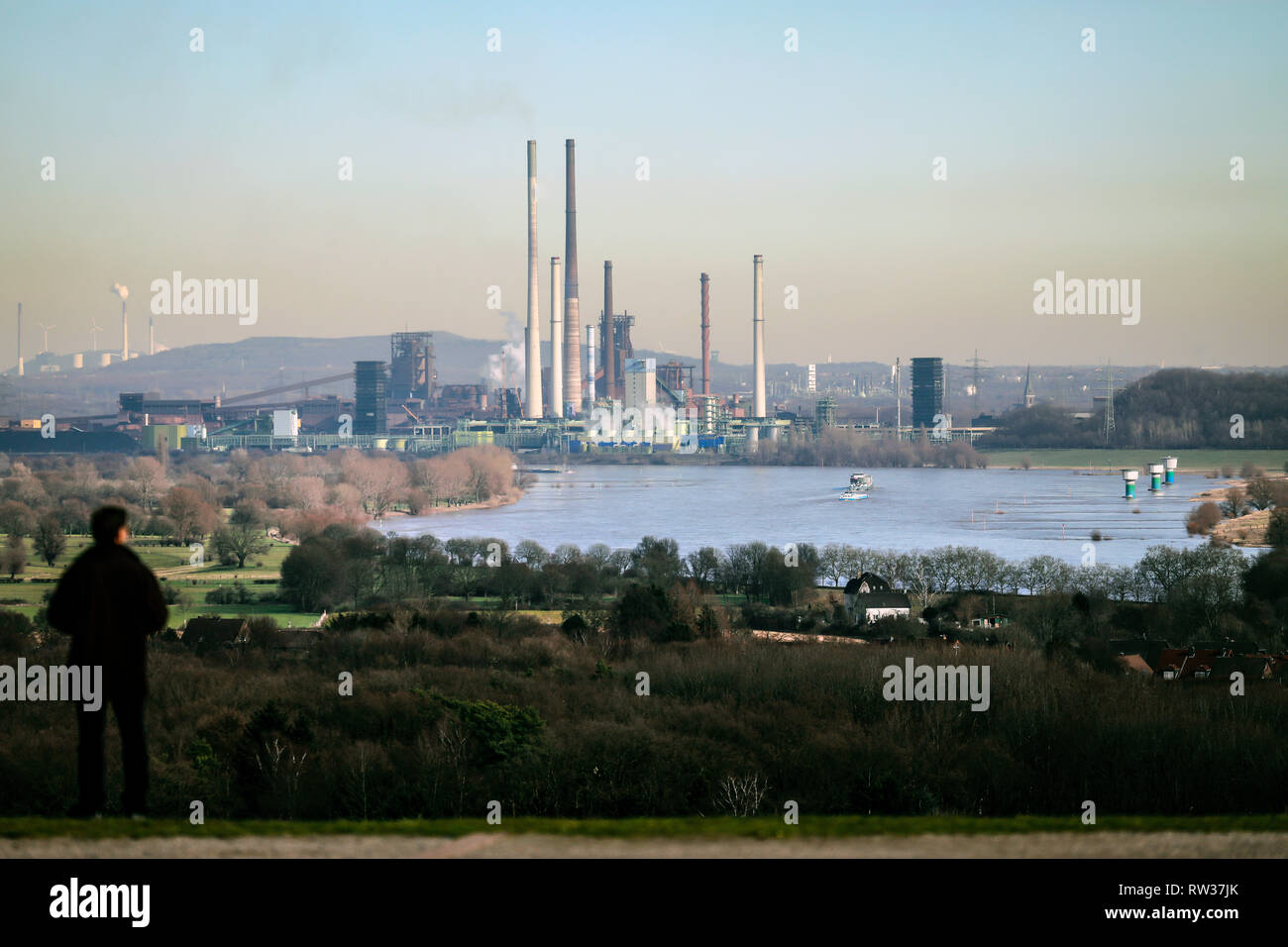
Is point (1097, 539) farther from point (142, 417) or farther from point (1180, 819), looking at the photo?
point (142, 417)

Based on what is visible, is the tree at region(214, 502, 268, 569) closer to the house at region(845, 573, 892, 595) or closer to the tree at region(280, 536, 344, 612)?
the tree at region(280, 536, 344, 612)

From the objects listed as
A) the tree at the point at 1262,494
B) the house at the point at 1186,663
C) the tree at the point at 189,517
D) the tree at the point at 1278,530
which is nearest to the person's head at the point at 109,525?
the house at the point at 1186,663

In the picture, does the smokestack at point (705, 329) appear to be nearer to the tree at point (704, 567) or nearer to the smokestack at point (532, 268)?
the smokestack at point (532, 268)

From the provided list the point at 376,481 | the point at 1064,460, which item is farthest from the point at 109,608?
the point at 1064,460

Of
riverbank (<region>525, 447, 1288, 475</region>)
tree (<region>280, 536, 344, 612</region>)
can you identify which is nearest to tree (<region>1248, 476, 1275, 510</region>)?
riverbank (<region>525, 447, 1288, 475</region>)

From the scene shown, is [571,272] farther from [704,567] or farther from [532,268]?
[704,567]

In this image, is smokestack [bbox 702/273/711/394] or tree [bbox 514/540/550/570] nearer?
tree [bbox 514/540/550/570]
